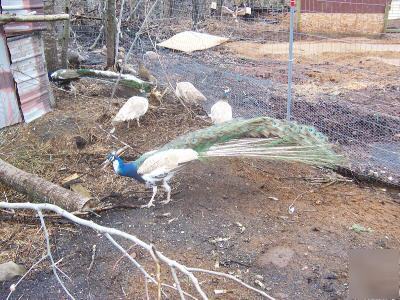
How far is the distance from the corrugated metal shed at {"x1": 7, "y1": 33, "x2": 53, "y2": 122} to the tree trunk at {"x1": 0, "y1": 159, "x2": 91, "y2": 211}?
172 cm

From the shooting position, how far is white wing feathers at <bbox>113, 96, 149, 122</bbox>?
17.6 feet

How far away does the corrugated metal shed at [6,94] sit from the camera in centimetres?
540

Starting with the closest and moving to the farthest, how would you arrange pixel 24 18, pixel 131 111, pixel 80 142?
pixel 24 18 < pixel 80 142 < pixel 131 111

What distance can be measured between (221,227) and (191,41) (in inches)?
330

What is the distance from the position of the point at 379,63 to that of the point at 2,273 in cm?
822

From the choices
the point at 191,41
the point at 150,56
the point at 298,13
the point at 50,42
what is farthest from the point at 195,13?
the point at 50,42

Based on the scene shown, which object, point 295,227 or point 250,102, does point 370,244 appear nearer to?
point 295,227

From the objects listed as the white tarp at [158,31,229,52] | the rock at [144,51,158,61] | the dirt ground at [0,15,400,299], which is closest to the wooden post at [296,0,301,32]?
the white tarp at [158,31,229,52]

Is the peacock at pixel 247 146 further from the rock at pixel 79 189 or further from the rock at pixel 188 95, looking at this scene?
the rock at pixel 188 95

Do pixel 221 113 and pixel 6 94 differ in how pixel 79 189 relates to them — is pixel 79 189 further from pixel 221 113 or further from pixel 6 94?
pixel 6 94

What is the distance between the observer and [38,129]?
18.3 ft

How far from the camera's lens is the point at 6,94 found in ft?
18.2

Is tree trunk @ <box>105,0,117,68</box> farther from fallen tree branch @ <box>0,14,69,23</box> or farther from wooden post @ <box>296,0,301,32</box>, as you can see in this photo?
wooden post @ <box>296,0,301,32</box>

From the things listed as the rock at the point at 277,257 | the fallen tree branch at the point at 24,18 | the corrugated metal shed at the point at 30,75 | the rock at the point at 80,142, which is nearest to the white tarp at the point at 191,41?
the corrugated metal shed at the point at 30,75
